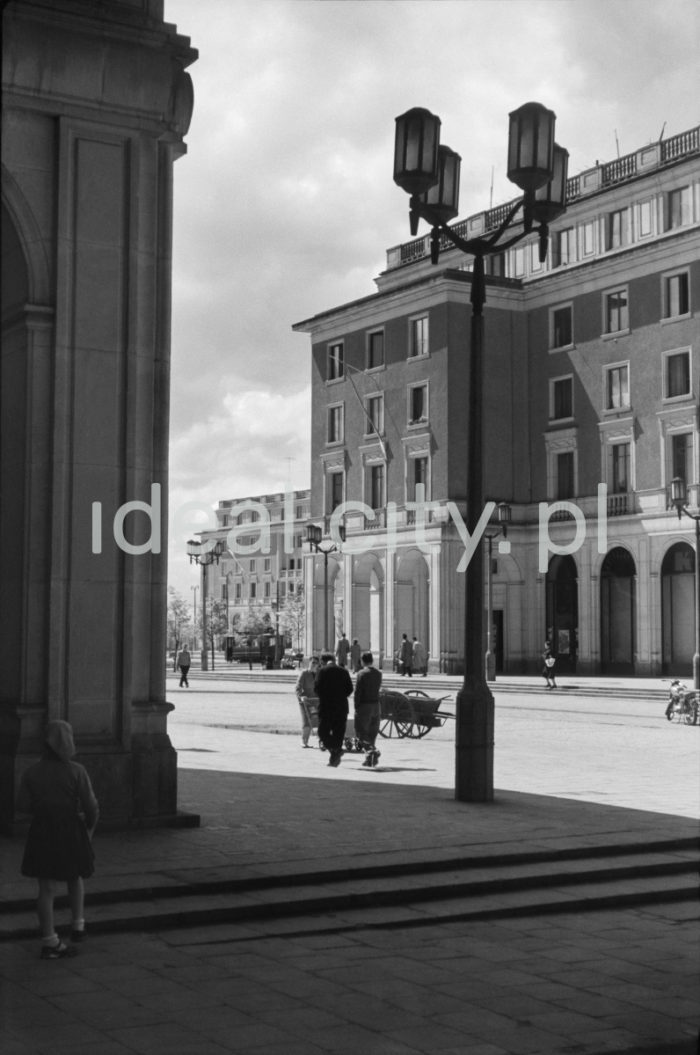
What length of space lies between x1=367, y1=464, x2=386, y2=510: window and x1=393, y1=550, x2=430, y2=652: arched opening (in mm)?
3022

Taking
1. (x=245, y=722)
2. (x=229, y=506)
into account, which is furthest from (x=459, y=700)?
(x=229, y=506)

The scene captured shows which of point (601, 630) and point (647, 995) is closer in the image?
point (647, 995)

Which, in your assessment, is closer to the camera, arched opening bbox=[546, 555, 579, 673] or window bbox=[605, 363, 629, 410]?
window bbox=[605, 363, 629, 410]

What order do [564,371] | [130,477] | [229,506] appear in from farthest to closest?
[229,506], [564,371], [130,477]

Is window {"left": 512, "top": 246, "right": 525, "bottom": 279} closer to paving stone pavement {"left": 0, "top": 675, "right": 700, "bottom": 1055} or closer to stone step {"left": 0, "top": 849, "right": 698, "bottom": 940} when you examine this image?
paving stone pavement {"left": 0, "top": 675, "right": 700, "bottom": 1055}

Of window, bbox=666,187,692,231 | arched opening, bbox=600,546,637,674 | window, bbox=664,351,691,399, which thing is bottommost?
arched opening, bbox=600,546,637,674

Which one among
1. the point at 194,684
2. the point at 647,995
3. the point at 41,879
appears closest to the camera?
the point at 647,995

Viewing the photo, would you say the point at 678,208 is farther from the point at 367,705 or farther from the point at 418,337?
the point at 367,705

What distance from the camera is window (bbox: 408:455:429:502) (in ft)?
183

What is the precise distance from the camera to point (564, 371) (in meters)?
54.0

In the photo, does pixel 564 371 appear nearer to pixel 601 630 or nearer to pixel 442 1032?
pixel 601 630

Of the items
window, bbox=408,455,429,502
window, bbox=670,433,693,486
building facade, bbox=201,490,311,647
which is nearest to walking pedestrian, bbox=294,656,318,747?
window, bbox=670,433,693,486

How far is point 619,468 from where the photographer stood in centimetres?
5150

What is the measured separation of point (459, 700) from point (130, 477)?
13.8 feet
